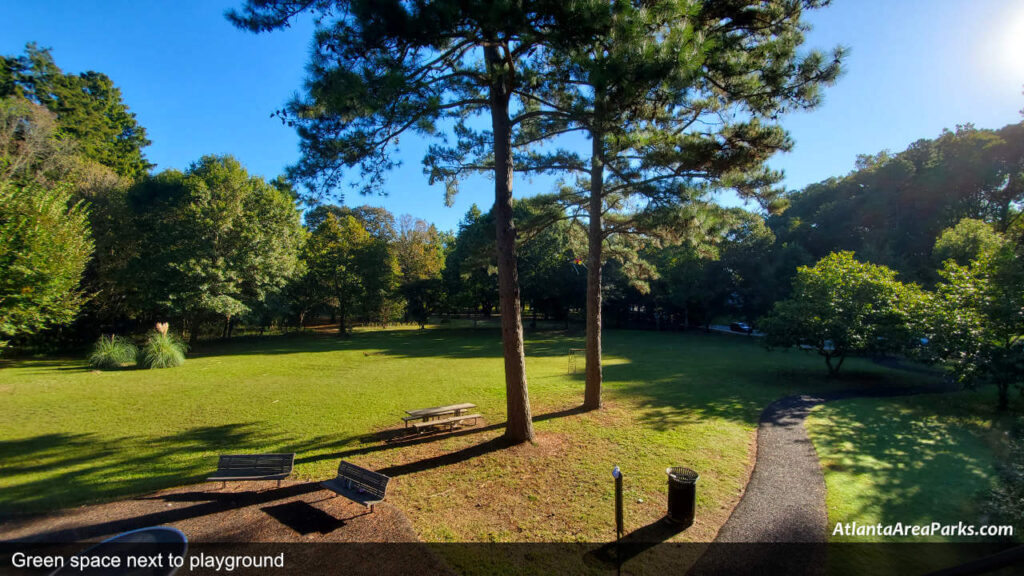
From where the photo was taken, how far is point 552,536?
5500mm

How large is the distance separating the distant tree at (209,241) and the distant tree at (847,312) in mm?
30313

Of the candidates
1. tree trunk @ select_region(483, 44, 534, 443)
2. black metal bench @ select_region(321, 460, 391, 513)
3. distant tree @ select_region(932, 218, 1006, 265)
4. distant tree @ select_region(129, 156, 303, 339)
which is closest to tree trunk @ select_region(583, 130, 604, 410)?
tree trunk @ select_region(483, 44, 534, 443)

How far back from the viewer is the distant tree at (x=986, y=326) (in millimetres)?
11219

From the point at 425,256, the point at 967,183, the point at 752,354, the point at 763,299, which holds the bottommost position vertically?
the point at 752,354

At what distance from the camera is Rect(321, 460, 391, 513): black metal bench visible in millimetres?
5906

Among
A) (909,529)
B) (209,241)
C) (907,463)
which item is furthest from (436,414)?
(209,241)

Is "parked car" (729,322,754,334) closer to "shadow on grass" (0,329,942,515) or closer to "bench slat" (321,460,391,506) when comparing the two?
"shadow on grass" (0,329,942,515)

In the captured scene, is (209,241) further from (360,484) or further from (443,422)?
(360,484)

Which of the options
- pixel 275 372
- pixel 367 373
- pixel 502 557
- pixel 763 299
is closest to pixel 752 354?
pixel 763 299

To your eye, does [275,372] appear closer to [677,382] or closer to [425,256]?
[677,382]

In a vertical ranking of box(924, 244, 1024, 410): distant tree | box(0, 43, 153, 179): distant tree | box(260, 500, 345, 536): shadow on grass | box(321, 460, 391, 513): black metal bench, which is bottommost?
box(260, 500, 345, 536): shadow on grass

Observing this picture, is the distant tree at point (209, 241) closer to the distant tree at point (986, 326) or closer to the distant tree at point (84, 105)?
the distant tree at point (84, 105)

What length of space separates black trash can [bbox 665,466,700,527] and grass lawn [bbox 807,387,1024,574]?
1914 mm

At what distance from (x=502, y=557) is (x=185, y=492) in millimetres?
5858
